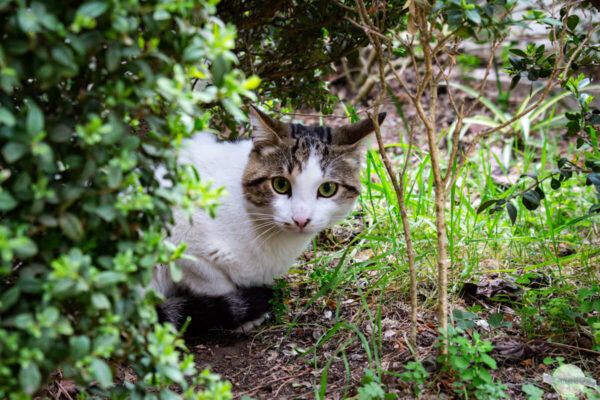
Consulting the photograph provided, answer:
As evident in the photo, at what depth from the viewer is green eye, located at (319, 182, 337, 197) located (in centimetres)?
219

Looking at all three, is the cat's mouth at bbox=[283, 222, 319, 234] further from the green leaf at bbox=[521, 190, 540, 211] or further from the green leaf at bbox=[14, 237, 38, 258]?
the green leaf at bbox=[14, 237, 38, 258]

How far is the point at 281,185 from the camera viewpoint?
2.18 m

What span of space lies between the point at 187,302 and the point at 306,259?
0.94 meters

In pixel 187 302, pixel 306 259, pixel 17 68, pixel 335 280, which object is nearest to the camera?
pixel 17 68

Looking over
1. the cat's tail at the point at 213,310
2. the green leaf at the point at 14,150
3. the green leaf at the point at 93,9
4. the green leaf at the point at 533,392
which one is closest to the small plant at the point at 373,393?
the green leaf at the point at 533,392

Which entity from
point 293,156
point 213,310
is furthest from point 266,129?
point 213,310

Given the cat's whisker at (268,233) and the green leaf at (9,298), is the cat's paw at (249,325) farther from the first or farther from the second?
the green leaf at (9,298)

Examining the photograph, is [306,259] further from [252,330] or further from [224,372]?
[224,372]

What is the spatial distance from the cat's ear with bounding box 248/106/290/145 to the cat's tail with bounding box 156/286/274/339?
68cm

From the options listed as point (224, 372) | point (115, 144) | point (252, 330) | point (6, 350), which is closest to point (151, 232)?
point (115, 144)

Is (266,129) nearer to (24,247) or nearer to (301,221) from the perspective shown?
(301,221)

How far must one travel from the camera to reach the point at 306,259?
288cm

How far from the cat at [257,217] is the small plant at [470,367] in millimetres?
729

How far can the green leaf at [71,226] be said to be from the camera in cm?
102
